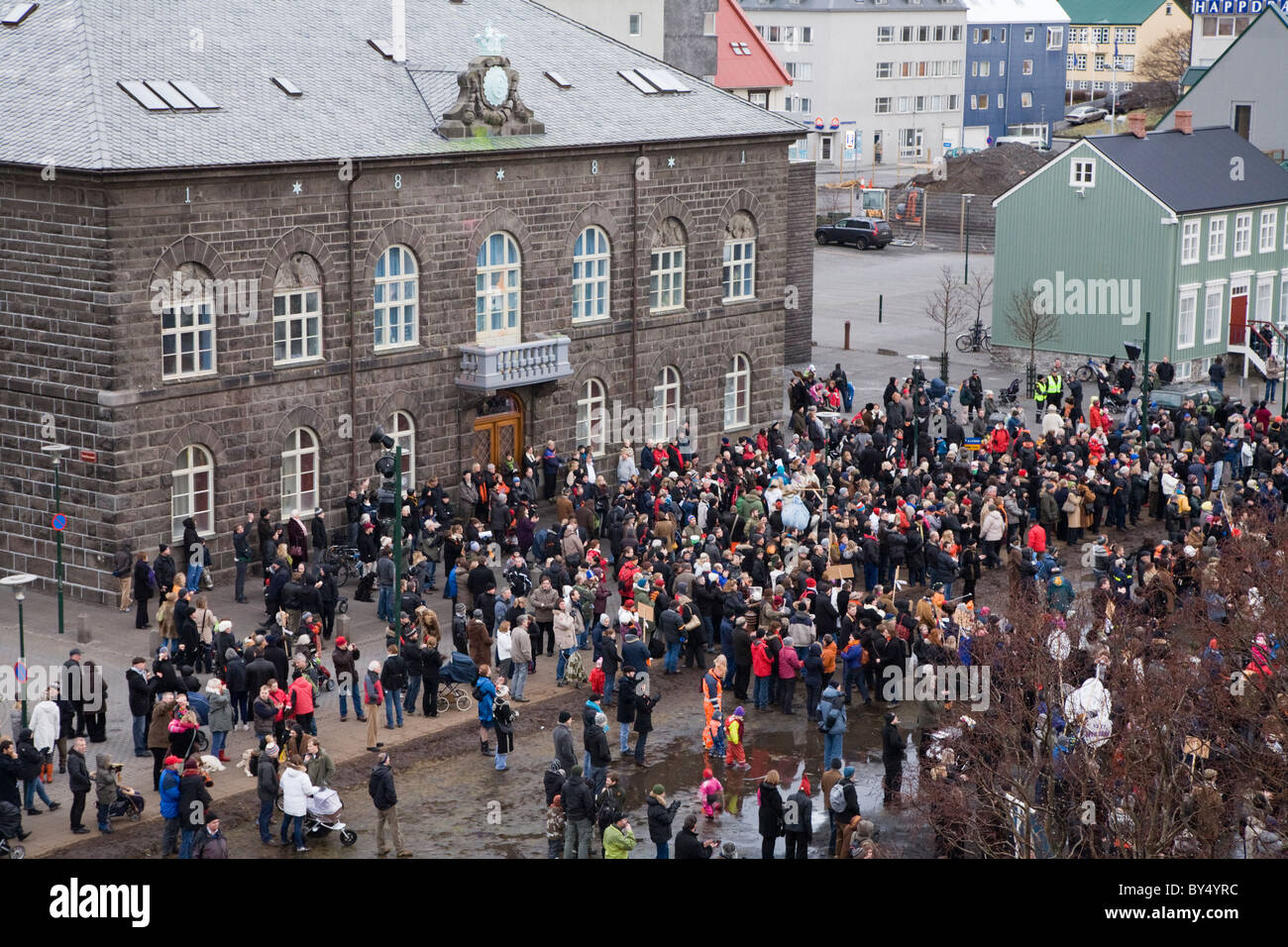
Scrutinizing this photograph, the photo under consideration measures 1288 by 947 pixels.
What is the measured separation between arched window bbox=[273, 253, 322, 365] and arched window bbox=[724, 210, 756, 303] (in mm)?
14343

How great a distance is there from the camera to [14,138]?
124ft

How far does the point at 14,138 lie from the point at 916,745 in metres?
22.3

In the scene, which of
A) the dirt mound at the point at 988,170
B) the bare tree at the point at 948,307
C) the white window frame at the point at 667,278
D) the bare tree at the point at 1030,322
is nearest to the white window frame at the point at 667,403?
the white window frame at the point at 667,278

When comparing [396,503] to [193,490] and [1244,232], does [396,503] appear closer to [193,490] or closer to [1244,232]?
[193,490]

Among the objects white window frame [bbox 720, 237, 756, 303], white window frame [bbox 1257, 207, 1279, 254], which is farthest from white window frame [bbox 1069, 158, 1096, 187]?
white window frame [bbox 720, 237, 756, 303]

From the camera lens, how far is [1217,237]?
6188 cm

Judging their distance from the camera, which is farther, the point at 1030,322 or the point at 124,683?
the point at 1030,322

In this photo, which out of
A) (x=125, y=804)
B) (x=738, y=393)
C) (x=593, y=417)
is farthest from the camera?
(x=738, y=393)

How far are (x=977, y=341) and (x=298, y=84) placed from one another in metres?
32.1

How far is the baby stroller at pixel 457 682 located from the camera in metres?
31.0

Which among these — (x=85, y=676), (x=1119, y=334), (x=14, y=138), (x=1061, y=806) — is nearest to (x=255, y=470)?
(x=14, y=138)

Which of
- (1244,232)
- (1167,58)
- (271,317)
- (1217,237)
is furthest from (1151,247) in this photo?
(1167,58)

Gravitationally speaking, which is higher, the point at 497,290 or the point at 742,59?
the point at 742,59

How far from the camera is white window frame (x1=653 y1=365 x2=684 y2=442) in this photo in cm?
5053
